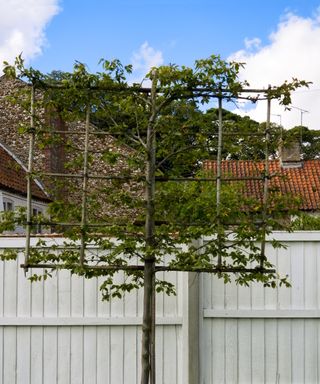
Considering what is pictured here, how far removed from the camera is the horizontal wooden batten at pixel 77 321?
6520 mm

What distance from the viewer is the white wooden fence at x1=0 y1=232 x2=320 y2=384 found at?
6.54 meters

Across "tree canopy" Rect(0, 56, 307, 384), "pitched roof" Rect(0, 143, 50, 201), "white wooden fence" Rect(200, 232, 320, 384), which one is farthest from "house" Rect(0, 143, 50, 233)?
"tree canopy" Rect(0, 56, 307, 384)

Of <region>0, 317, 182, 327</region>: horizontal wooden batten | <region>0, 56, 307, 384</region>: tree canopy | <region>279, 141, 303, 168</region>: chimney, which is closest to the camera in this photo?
<region>0, 56, 307, 384</region>: tree canopy

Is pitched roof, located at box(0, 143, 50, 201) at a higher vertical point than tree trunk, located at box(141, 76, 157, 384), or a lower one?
higher

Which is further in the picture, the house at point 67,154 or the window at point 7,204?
the window at point 7,204

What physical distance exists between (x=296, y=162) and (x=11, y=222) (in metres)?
21.6

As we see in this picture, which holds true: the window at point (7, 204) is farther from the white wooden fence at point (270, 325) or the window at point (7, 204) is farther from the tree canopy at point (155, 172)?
the tree canopy at point (155, 172)

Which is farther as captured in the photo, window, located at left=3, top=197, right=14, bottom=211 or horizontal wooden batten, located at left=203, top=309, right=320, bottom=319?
window, located at left=3, top=197, right=14, bottom=211

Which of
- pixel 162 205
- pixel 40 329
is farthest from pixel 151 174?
pixel 40 329

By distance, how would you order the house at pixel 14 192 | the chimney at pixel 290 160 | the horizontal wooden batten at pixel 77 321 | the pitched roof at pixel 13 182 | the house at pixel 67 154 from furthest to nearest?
the chimney at pixel 290 160 < the pitched roof at pixel 13 182 < the house at pixel 14 192 < the horizontal wooden batten at pixel 77 321 < the house at pixel 67 154

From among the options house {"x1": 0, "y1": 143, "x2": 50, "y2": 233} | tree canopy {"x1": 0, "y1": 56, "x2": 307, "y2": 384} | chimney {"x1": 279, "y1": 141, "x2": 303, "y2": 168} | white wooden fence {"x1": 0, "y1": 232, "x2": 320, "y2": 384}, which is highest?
chimney {"x1": 279, "y1": 141, "x2": 303, "y2": 168}

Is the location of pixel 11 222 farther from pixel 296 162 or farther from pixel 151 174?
pixel 296 162

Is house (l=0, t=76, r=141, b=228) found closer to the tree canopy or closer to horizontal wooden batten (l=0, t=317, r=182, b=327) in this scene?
the tree canopy

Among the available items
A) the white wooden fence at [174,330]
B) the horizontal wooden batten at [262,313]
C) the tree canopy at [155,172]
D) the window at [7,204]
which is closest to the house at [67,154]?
the tree canopy at [155,172]
